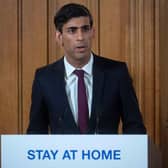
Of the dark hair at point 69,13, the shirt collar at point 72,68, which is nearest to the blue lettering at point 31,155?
the shirt collar at point 72,68

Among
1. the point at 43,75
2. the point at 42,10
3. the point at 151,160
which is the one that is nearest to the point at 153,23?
the point at 42,10

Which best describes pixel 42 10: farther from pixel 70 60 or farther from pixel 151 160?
pixel 151 160

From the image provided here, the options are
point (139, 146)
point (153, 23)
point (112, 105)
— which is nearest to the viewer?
point (139, 146)

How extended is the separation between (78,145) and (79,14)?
31.9 inches

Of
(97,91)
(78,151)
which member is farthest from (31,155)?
(97,91)

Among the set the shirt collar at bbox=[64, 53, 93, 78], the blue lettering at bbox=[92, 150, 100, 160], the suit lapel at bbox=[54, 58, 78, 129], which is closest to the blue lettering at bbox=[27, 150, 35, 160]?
the blue lettering at bbox=[92, 150, 100, 160]

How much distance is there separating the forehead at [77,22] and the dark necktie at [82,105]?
0.20 m

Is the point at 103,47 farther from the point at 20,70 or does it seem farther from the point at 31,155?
the point at 31,155

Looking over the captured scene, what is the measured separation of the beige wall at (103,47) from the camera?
309cm

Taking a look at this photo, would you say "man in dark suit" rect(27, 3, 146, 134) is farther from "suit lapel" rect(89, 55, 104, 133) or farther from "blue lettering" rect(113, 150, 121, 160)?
"blue lettering" rect(113, 150, 121, 160)

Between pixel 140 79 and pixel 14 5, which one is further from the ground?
pixel 14 5

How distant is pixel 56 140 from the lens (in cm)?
185

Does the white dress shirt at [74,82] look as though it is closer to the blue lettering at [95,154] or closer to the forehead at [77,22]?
the forehead at [77,22]

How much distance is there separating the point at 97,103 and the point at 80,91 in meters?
0.10
